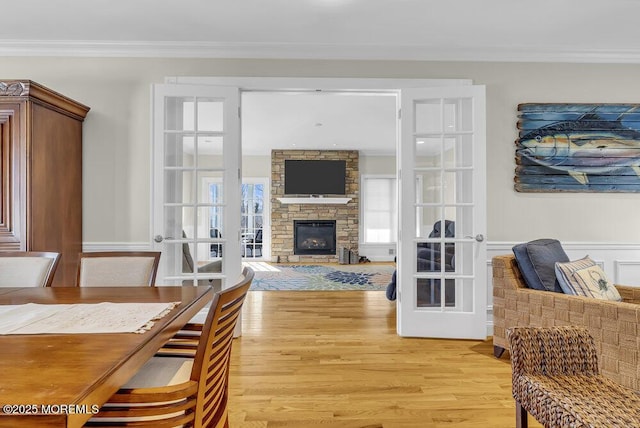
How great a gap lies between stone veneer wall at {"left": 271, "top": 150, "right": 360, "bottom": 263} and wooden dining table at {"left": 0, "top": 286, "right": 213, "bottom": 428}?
7.18 metres

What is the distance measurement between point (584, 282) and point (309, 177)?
6.52 metres

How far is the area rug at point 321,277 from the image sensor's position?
18.0ft

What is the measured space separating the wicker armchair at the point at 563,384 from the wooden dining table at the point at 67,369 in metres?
1.33

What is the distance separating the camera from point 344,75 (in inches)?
128

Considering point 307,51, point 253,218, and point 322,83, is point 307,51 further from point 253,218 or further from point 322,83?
point 253,218

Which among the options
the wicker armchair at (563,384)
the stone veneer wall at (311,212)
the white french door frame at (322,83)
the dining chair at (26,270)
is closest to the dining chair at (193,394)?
the wicker armchair at (563,384)

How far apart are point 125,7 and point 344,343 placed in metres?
3.02

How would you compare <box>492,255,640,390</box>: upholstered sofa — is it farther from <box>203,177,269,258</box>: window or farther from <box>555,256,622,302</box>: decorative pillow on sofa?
<box>203,177,269,258</box>: window

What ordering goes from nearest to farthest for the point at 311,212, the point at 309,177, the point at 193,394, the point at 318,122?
the point at 193,394 < the point at 318,122 < the point at 309,177 < the point at 311,212

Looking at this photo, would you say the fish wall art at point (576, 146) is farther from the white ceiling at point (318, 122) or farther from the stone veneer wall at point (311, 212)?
the stone veneer wall at point (311, 212)

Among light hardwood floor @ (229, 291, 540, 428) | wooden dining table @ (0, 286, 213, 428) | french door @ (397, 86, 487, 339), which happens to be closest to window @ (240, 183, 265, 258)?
light hardwood floor @ (229, 291, 540, 428)

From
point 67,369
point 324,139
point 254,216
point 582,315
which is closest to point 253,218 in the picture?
point 254,216

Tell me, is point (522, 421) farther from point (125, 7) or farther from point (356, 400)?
point (125, 7)

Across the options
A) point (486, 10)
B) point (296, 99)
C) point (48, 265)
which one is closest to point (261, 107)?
point (296, 99)
